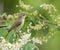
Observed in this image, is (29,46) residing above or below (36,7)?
below

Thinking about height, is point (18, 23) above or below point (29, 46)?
above

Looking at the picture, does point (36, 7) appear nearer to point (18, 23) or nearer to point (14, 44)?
point (18, 23)

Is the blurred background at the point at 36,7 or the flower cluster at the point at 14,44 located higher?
the blurred background at the point at 36,7

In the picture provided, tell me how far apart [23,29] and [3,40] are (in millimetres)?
169

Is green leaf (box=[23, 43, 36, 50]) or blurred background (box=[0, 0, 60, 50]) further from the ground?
blurred background (box=[0, 0, 60, 50])

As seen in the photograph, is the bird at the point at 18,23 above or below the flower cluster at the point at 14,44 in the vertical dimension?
above

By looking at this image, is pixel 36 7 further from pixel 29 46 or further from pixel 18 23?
pixel 29 46

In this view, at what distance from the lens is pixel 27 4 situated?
4.19 ft

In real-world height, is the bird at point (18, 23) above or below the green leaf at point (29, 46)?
above

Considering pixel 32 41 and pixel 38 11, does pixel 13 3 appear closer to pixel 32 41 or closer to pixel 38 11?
pixel 38 11

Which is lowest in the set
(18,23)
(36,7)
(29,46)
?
(29,46)

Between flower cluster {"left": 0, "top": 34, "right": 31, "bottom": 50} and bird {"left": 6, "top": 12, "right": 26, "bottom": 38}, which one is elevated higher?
bird {"left": 6, "top": 12, "right": 26, "bottom": 38}

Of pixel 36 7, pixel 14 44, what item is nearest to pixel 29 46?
pixel 14 44

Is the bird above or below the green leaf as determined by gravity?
above
